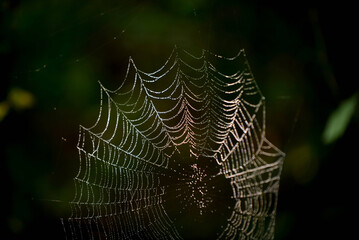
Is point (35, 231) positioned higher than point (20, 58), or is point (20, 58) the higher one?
point (20, 58)

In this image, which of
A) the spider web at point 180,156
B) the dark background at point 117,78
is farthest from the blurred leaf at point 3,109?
the spider web at point 180,156

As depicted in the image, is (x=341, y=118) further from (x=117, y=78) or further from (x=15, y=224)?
(x=15, y=224)

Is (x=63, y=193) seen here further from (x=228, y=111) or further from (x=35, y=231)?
(x=228, y=111)

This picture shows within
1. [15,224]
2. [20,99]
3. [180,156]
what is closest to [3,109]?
[20,99]

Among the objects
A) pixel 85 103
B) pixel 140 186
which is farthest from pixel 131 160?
pixel 85 103

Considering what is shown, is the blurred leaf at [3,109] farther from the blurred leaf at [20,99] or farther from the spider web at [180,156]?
the spider web at [180,156]

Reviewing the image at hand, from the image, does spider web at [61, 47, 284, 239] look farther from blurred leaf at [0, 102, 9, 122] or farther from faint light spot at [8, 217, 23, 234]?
blurred leaf at [0, 102, 9, 122]

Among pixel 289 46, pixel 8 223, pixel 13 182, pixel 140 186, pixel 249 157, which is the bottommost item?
pixel 8 223

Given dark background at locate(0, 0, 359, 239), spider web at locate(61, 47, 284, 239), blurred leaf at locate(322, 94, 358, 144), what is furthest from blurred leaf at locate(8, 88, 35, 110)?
blurred leaf at locate(322, 94, 358, 144)
